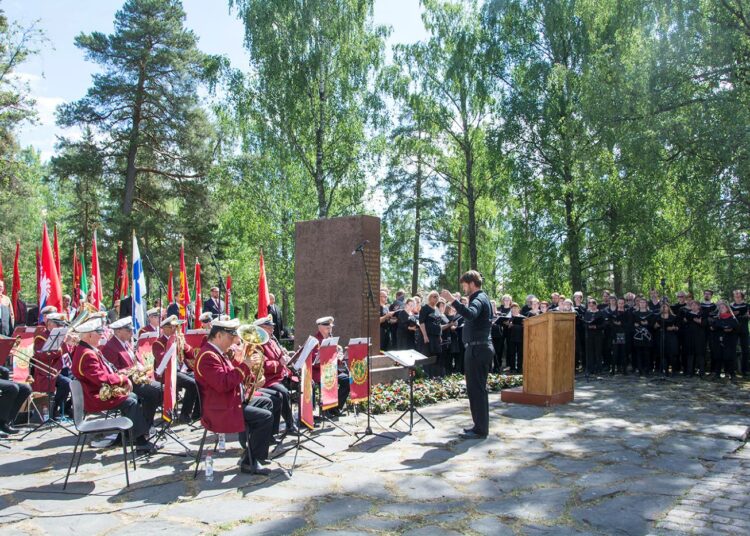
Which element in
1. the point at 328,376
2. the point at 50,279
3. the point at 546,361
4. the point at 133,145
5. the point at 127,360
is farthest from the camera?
the point at 133,145

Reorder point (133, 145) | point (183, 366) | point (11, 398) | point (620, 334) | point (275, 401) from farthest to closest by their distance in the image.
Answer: point (133, 145)
point (620, 334)
point (183, 366)
point (11, 398)
point (275, 401)

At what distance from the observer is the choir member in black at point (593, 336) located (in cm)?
1500

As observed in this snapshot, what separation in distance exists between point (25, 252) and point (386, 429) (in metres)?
34.3

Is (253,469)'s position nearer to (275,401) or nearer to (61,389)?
(275,401)

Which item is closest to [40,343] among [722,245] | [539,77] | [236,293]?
[722,245]

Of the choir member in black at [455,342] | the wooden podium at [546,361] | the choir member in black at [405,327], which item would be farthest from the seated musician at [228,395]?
the choir member in black at [455,342]

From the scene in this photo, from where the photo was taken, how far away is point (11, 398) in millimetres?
8867

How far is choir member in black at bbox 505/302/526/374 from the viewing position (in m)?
15.4

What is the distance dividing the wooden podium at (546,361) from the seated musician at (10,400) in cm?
772

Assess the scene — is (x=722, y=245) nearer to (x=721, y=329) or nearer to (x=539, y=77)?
(x=721, y=329)

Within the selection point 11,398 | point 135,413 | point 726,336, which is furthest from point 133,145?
point 726,336

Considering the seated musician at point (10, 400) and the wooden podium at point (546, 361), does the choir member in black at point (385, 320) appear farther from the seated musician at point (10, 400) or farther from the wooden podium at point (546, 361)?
the seated musician at point (10, 400)

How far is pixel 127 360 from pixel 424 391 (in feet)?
18.0

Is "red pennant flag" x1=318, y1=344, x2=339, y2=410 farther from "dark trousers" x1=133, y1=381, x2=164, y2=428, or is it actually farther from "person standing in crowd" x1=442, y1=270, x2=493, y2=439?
"dark trousers" x1=133, y1=381, x2=164, y2=428
